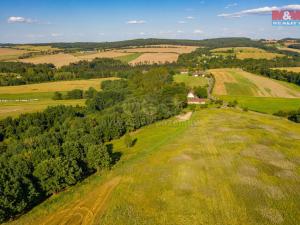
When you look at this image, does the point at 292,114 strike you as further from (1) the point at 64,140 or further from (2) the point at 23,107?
(2) the point at 23,107

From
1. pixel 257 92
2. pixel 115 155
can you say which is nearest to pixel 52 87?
pixel 115 155

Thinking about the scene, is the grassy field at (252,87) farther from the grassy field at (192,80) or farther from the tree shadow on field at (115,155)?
the tree shadow on field at (115,155)

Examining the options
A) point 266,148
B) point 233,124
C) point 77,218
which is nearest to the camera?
point 77,218

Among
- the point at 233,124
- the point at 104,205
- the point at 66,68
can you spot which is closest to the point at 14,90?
the point at 66,68

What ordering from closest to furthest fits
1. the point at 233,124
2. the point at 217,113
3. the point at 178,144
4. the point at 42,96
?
the point at 178,144, the point at 233,124, the point at 217,113, the point at 42,96

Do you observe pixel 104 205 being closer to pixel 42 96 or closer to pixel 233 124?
pixel 233 124

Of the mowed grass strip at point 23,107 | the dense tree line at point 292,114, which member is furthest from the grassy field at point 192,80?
the mowed grass strip at point 23,107

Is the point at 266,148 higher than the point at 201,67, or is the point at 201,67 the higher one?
the point at 201,67

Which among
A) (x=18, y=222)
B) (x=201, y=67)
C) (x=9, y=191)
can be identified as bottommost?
(x=18, y=222)
